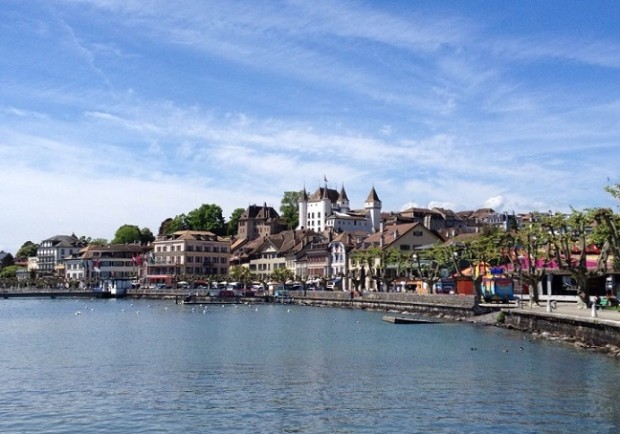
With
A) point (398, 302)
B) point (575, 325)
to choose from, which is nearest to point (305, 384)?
point (575, 325)

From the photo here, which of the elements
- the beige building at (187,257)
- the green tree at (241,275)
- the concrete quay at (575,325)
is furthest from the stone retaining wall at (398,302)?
the beige building at (187,257)

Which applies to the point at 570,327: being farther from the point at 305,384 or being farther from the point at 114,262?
the point at 114,262

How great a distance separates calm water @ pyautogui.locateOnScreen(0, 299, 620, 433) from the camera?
26984mm

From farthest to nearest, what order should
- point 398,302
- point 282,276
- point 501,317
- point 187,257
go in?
point 187,257
point 282,276
point 398,302
point 501,317

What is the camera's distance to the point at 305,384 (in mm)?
34562

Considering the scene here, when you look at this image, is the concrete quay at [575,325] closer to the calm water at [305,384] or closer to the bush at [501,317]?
the bush at [501,317]

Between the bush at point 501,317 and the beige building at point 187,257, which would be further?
the beige building at point 187,257

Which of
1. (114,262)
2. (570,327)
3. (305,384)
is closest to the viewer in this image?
(305,384)

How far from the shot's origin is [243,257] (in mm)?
176750

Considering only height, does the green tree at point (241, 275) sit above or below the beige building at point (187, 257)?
below

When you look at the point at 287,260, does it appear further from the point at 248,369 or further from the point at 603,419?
the point at 603,419

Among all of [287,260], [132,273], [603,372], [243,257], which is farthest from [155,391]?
[132,273]

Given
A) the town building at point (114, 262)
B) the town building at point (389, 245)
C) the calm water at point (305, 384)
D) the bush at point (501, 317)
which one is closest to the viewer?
the calm water at point (305, 384)

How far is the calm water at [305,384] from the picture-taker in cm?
2698
